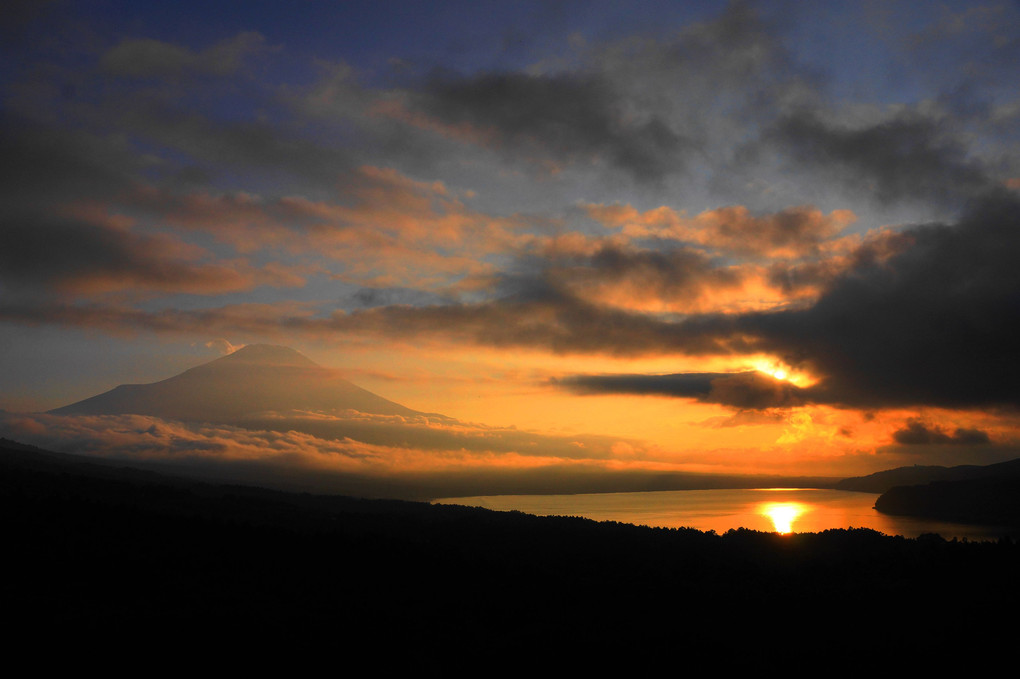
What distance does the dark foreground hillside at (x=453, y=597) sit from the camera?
26.6 metres

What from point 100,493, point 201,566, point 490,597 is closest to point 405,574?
point 490,597

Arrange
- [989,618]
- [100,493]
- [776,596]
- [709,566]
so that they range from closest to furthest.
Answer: [989,618] → [776,596] → [709,566] → [100,493]

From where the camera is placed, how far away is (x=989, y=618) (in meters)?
40.5

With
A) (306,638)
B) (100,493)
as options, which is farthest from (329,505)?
(306,638)

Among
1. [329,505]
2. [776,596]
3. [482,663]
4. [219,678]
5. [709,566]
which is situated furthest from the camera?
[329,505]

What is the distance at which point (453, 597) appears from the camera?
40812mm

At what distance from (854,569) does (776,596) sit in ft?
62.5

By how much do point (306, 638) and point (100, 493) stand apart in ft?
232

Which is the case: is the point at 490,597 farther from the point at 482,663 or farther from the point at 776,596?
the point at 776,596

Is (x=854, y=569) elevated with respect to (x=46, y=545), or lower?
lower

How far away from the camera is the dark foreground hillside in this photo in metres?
26.6

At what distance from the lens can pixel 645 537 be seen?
8412 centimetres

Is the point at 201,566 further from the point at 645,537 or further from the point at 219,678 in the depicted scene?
the point at 645,537

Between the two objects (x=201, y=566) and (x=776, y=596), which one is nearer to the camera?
(x=201, y=566)
